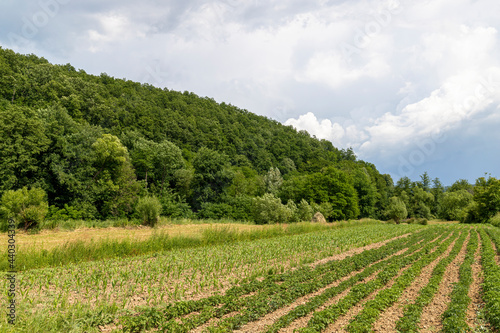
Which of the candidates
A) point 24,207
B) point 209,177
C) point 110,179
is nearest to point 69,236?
point 24,207

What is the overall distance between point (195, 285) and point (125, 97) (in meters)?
69.0

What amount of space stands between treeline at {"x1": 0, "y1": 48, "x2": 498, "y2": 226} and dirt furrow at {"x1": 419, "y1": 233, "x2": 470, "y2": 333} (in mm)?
24715

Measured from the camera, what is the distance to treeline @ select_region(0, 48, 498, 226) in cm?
3052

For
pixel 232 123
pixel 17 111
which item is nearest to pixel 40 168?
pixel 17 111

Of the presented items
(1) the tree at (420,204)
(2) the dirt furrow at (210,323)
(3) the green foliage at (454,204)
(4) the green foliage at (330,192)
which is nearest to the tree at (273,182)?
(4) the green foliage at (330,192)

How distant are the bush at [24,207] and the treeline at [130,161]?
80 millimetres

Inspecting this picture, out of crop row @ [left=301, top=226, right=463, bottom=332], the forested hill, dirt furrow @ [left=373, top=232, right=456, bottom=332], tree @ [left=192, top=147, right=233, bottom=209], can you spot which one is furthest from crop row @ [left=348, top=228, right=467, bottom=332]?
tree @ [left=192, top=147, right=233, bottom=209]

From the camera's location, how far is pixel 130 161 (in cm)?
4353

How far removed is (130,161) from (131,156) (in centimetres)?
489

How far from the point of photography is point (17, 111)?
29.8 metres

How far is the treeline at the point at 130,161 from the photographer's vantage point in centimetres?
3052

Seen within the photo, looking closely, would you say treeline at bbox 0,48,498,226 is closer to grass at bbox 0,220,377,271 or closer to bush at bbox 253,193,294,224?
bush at bbox 253,193,294,224

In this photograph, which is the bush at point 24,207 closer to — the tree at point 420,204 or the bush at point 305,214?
the bush at point 305,214

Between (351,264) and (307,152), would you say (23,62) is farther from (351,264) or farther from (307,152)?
(307,152)
